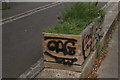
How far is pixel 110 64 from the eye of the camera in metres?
7.30

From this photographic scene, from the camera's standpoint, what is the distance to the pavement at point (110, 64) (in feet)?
21.6

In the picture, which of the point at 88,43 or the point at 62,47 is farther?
the point at 88,43

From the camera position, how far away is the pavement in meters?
6.57

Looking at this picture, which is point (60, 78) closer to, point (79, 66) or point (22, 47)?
point (79, 66)

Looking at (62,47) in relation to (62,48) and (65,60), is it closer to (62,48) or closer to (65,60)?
(62,48)

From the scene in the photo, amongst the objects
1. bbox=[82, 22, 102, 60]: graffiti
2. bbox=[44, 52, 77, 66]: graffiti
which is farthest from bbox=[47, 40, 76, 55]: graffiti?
bbox=[82, 22, 102, 60]: graffiti

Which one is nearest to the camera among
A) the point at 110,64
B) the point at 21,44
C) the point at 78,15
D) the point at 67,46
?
the point at 67,46

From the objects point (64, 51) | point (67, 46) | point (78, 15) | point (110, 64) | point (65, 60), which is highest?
point (78, 15)

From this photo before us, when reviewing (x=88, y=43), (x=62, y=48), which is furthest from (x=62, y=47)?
(x=88, y=43)

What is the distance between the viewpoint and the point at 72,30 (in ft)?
19.3

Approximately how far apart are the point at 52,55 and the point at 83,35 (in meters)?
0.83

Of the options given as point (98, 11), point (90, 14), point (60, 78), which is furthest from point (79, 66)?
point (98, 11)

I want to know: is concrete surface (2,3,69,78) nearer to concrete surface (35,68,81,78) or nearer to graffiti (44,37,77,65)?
concrete surface (35,68,81,78)

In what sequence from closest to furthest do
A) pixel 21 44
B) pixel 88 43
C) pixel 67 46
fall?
pixel 67 46 → pixel 88 43 → pixel 21 44
